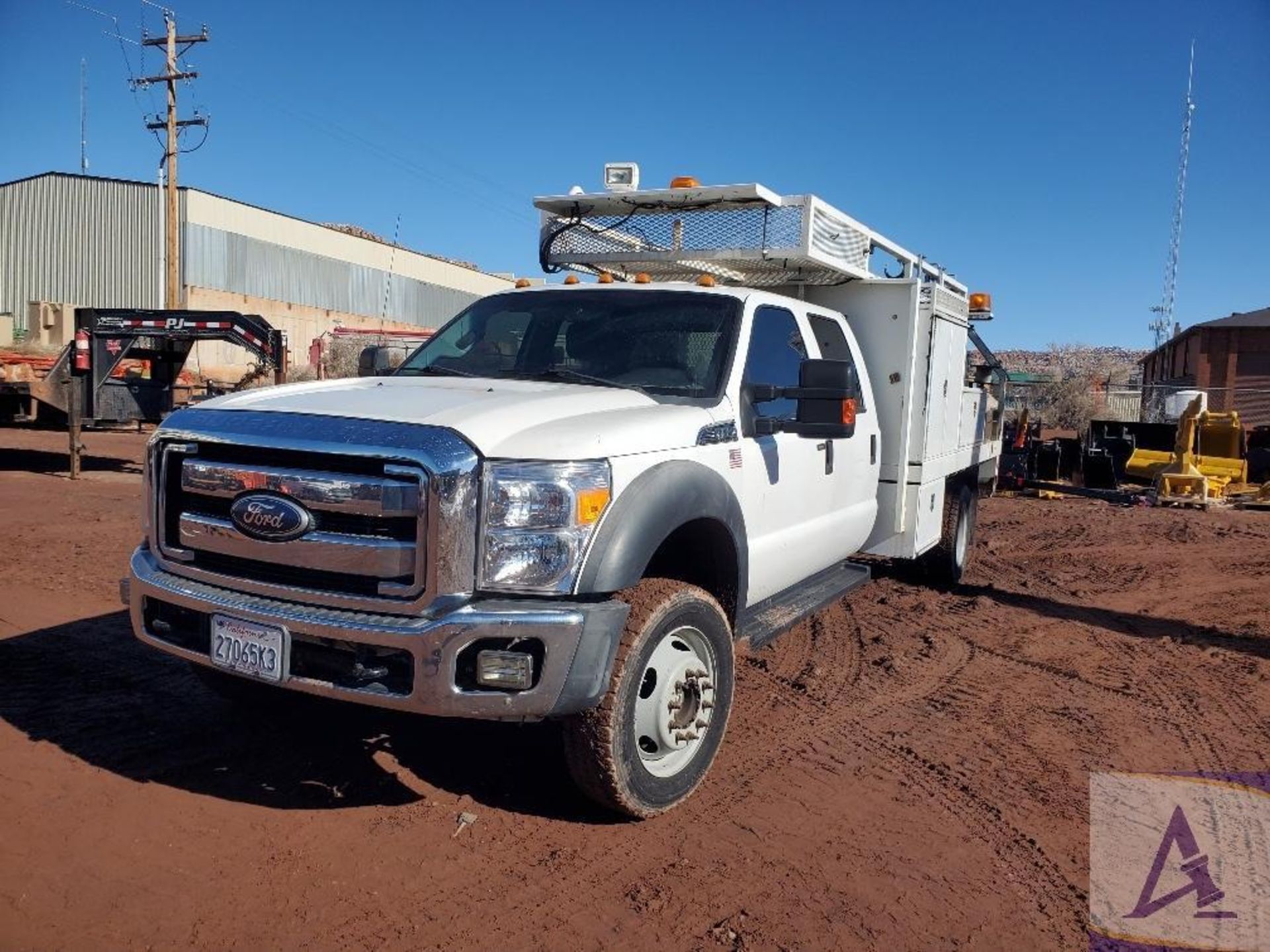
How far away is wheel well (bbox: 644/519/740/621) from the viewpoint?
12.7 feet

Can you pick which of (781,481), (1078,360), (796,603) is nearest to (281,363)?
(796,603)

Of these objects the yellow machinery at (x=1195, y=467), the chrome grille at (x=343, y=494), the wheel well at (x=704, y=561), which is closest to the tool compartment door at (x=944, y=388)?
the wheel well at (x=704, y=561)

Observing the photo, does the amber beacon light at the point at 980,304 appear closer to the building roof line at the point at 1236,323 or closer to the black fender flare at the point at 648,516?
the black fender flare at the point at 648,516

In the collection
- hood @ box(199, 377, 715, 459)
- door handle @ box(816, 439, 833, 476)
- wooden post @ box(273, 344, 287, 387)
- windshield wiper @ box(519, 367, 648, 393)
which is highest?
wooden post @ box(273, 344, 287, 387)

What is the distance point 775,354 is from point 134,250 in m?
39.3

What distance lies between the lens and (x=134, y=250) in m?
37.6

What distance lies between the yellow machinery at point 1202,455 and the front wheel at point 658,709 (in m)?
13.7

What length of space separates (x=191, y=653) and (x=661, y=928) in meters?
1.91

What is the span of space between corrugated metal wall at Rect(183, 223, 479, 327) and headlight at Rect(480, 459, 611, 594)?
3567 centimetres

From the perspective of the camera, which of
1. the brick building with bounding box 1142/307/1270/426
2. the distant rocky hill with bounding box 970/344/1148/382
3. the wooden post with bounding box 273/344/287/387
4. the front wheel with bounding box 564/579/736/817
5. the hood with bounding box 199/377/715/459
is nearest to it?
the hood with bounding box 199/377/715/459

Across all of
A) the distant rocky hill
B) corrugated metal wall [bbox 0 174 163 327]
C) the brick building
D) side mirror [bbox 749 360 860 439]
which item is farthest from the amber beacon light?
the distant rocky hill

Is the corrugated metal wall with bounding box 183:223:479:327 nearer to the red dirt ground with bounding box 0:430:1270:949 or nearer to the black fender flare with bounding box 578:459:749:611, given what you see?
the red dirt ground with bounding box 0:430:1270:949

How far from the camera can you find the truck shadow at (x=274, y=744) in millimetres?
3824

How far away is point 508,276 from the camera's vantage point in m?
52.4
